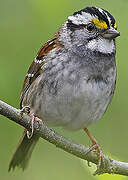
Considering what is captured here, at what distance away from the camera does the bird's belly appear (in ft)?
14.5

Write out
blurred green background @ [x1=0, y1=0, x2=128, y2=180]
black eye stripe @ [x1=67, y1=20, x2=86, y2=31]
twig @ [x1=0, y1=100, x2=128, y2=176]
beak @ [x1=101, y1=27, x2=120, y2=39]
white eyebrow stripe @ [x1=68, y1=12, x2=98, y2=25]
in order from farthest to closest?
blurred green background @ [x1=0, y1=0, x2=128, y2=180] < black eye stripe @ [x1=67, y1=20, x2=86, y2=31] < white eyebrow stripe @ [x1=68, y1=12, x2=98, y2=25] < beak @ [x1=101, y1=27, x2=120, y2=39] < twig @ [x1=0, y1=100, x2=128, y2=176]

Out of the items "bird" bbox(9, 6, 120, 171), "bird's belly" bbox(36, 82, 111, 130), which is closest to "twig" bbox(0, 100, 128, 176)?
"bird" bbox(9, 6, 120, 171)

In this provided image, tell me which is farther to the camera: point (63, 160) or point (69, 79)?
point (63, 160)

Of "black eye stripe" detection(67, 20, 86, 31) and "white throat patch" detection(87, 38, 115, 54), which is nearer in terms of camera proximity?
"white throat patch" detection(87, 38, 115, 54)

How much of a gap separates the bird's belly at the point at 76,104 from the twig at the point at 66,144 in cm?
42

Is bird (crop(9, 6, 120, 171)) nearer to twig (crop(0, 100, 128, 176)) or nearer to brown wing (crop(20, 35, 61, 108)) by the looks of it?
brown wing (crop(20, 35, 61, 108))

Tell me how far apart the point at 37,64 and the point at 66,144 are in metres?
1.03

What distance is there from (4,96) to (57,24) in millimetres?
→ 929

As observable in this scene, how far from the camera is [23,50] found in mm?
4992

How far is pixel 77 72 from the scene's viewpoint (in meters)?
4.45

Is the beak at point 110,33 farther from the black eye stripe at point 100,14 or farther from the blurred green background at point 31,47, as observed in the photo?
the blurred green background at point 31,47

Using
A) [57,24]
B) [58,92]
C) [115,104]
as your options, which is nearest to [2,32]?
[57,24]

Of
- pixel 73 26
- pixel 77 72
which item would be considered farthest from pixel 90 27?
pixel 77 72

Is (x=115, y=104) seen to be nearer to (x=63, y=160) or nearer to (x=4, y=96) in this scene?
(x=63, y=160)
